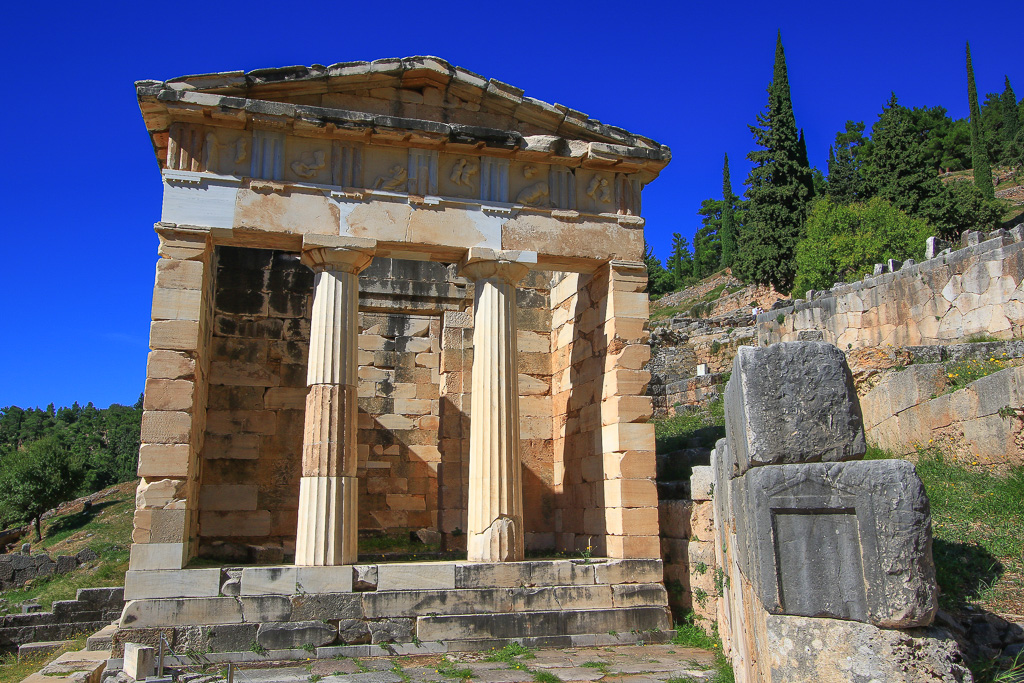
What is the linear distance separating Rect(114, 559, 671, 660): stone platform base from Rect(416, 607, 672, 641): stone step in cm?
1

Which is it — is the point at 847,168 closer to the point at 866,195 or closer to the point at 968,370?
the point at 866,195

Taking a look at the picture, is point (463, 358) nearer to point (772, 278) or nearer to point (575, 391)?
point (575, 391)

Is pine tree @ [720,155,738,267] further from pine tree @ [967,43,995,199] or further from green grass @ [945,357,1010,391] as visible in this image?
green grass @ [945,357,1010,391]

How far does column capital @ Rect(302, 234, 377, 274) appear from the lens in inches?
425

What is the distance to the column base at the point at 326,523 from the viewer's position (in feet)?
32.7

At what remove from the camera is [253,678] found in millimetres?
8039

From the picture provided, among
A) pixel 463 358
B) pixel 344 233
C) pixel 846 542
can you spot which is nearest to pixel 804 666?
pixel 846 542

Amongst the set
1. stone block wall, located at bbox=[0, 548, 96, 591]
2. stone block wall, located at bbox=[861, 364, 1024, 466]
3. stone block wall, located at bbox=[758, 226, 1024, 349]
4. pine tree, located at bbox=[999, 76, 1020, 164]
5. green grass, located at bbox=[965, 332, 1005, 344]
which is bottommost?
stone block wall, located at bbox=[0, 548, 96, 591]

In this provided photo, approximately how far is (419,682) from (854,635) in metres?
5.02

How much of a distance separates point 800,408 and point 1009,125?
62.2 m

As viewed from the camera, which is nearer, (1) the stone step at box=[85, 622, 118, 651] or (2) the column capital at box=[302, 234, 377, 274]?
(1) the stone step at box=[85, 622, 118, 651]

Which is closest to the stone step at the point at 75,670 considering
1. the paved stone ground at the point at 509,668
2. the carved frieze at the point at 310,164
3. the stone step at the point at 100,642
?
the stone step at the point at 100,642

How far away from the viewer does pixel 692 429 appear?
55.2ft

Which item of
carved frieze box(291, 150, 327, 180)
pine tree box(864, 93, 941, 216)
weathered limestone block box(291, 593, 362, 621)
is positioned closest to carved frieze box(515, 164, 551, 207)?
carved frieze box(291, 150, 327, 180)
